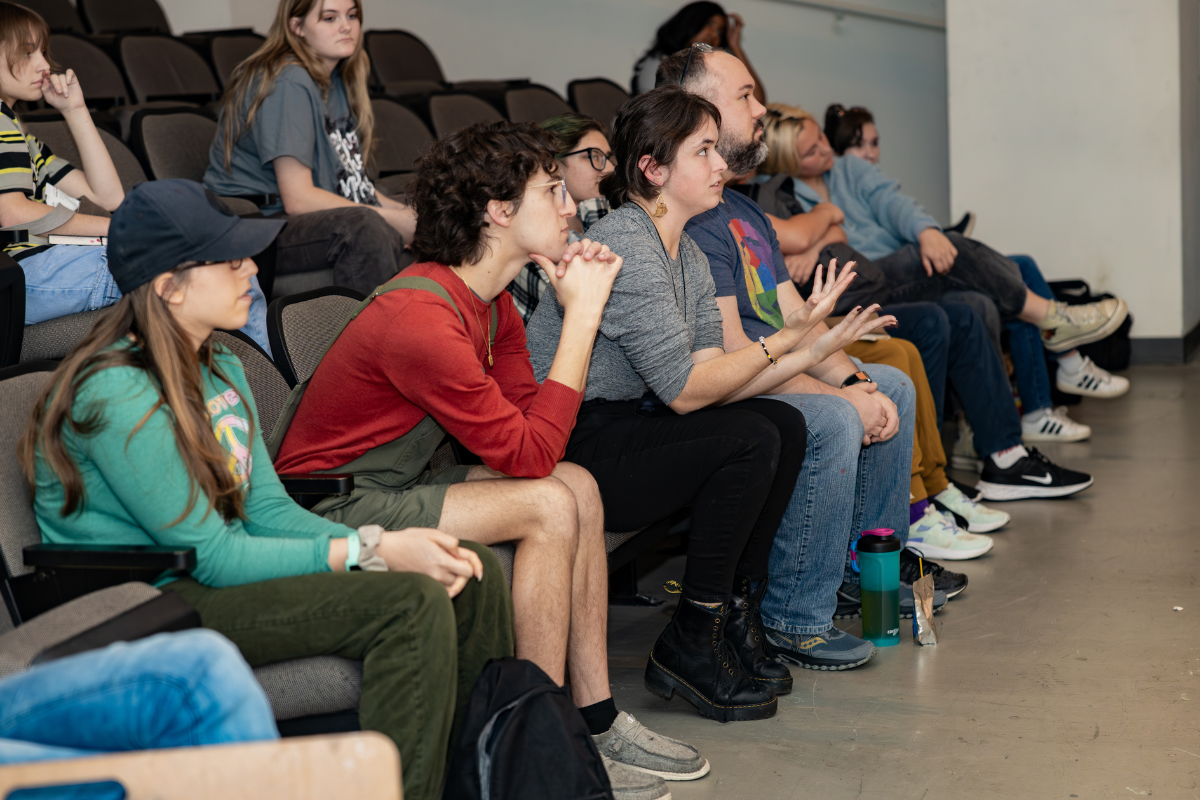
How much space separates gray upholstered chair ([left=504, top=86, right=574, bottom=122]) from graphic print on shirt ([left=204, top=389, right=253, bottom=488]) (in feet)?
12.8

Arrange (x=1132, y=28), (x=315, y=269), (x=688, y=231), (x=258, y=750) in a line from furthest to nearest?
(x=1132, y=28)
(x=315, y=269)
(x=688, y=231)
(x=258, y=750)

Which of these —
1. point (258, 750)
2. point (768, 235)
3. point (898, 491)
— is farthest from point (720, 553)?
point (258, 750)

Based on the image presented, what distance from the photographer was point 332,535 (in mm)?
1672

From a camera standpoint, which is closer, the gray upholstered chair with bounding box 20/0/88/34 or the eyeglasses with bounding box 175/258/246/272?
the eyeglasses with bounding box 175/258/246/272

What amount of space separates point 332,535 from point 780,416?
3.06ft

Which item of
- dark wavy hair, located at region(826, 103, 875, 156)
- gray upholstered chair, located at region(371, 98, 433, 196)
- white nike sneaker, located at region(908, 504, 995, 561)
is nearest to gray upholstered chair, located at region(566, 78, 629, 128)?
gray upholstered chair, located at region(371, 98, 433, 196)

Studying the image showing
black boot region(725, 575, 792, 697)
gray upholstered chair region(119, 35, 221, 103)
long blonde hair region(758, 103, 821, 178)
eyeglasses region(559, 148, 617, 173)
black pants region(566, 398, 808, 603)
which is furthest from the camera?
gray upholstered chair region(119, 35, 221, 103)

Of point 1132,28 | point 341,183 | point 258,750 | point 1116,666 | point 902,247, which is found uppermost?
point 1132,28

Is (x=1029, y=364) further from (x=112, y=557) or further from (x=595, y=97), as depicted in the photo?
(x=112, y=557)

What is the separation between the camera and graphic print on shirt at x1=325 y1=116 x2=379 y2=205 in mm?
3318

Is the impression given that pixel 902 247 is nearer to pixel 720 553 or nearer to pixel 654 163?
pixel 654 163

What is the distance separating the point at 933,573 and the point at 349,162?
6.71 ft

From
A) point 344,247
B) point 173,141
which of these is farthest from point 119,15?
point 344,247

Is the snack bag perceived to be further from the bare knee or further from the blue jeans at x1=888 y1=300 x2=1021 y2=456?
the blue jeans at x1=888 y1=300 x2=1021 y2=456
